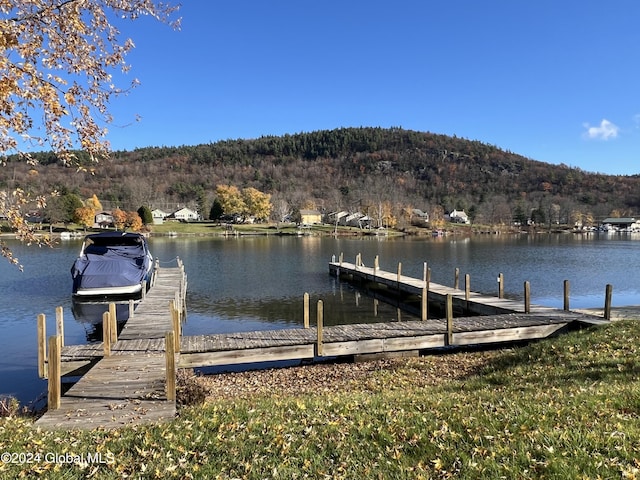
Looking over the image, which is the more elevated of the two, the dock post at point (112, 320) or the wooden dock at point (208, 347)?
the dock post at point (112, 320)

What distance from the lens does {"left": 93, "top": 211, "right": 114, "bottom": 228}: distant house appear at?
108 meters

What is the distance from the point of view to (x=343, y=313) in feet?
72.4

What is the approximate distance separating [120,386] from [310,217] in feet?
407

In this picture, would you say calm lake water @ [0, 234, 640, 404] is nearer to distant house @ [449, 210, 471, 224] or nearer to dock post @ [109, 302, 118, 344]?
dock post @ [109, 302, 118, 344]

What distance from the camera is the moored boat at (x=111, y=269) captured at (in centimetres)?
2216

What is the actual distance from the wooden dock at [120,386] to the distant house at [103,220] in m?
104

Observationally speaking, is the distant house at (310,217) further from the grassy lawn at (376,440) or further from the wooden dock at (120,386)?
the grassy lawn at (376,440)

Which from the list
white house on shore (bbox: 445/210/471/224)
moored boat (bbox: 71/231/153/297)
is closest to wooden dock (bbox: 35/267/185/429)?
moored boat (bbox: 71/231/153/297)

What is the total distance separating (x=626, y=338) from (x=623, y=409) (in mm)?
6560

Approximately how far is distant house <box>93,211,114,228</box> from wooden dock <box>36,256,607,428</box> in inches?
3923

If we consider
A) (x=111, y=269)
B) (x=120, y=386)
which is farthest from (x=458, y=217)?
(x=120, y=386)

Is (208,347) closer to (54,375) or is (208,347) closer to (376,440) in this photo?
(54,375)

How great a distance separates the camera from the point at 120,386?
28.1 ft

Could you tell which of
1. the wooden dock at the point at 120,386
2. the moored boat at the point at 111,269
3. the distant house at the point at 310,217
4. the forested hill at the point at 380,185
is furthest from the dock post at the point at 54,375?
the forested hill at the point at 380,185
